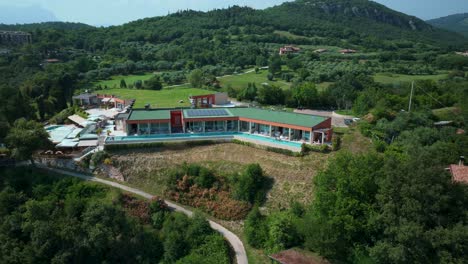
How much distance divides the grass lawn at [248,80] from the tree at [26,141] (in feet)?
134

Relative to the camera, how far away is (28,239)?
1102 inches

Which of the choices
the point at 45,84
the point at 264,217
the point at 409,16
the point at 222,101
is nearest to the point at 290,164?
the point at 264,217

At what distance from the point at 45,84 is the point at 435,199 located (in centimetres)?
5910

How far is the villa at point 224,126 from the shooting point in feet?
123

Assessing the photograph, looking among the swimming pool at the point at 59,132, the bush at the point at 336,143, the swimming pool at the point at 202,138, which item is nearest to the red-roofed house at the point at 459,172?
the bush at the point at 336,143

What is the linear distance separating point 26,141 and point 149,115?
43.4 feet

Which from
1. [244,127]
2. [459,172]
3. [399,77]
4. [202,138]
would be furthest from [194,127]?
[399,77]

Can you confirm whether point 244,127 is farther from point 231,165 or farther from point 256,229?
point 256,229

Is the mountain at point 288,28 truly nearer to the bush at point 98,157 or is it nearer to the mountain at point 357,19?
the mountain at point 357,19

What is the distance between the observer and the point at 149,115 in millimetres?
41375

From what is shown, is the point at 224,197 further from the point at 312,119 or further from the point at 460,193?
the point at 460,193

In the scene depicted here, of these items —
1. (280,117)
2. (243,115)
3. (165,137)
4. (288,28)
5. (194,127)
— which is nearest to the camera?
(165,137)

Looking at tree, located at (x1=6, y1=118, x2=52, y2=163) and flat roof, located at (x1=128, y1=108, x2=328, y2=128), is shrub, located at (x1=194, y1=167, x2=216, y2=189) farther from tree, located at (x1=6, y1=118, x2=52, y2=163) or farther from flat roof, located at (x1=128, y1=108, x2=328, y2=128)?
tree, located at (x1=6, y1=118, x2=52, y2=163)

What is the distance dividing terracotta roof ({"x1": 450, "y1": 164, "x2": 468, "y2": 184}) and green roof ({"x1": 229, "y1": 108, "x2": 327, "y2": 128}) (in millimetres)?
13314
